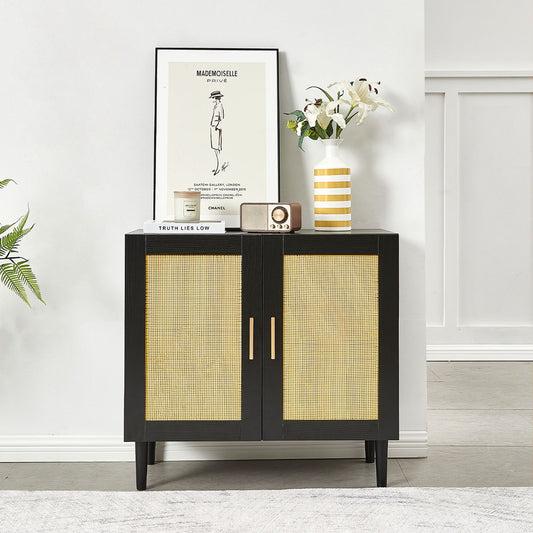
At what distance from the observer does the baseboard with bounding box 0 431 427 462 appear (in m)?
2.73

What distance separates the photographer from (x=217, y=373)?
2.33m

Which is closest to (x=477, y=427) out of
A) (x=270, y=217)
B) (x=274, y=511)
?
(x=270, y=217)

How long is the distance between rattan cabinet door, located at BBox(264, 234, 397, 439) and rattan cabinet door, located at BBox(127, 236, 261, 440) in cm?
7

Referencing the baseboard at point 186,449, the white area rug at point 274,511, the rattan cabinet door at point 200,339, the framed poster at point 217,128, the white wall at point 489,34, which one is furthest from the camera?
the white wall at point 489,34

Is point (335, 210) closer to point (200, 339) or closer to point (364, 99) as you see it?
point (364, 99)

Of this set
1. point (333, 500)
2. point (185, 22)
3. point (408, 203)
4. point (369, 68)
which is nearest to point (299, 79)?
point (369, 68)

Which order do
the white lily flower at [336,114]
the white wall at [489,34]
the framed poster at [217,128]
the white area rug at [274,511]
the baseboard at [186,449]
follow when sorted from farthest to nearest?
1. the white wall at [489,34]
2. the baseboard at [186,449]
3. the framed poster at [217,128]
4. the white lily flower at [336,114]
5. the white area rug at [274,511]

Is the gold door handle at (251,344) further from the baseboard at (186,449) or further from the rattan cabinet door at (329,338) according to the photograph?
the baseboard at (186,449)

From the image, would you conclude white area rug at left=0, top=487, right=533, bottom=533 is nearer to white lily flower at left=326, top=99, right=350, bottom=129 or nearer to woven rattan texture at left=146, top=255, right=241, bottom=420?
woven rattan texture at left=146, top=255, right=241, bottom=420

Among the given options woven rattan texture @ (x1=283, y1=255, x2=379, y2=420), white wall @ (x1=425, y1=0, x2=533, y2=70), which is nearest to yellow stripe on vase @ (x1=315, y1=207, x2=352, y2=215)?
woven rattan texture @ (x1=283, y1=255, x2=379, y2=420)

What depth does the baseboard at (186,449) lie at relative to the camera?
2.73 metres

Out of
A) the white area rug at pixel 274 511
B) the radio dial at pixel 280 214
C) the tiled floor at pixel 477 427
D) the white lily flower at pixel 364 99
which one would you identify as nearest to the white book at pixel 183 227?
the radio dial at pixel 280 214

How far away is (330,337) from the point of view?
7.66 ft

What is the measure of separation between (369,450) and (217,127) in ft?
4.76
